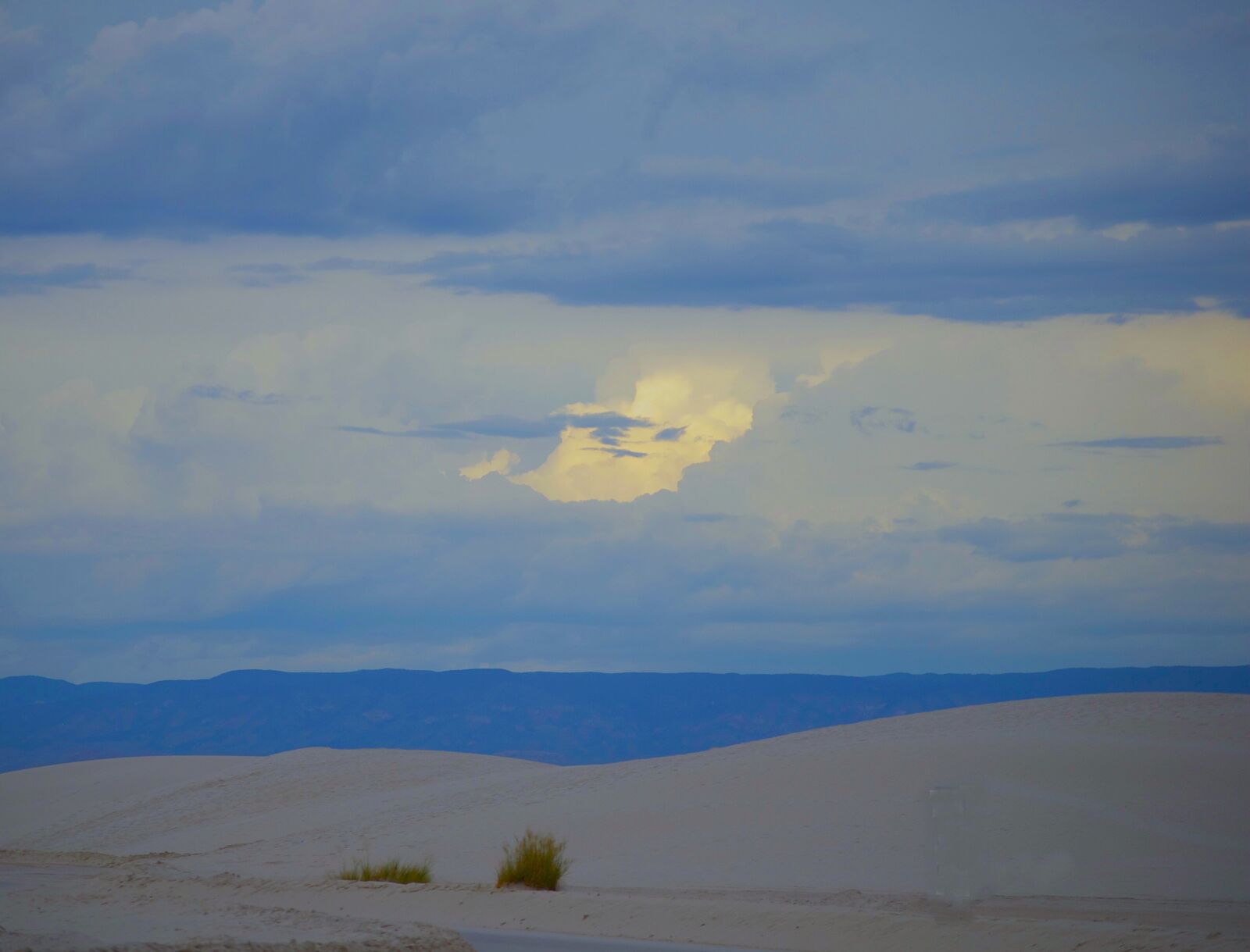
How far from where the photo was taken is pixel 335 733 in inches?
7697

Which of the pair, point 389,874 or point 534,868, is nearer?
point 534,868

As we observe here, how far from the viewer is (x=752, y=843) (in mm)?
25000

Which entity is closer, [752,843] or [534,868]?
[534,868]

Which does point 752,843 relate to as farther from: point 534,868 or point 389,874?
point 389,874

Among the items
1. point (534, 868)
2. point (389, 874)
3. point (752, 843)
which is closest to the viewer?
point (534, 868)

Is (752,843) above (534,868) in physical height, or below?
below

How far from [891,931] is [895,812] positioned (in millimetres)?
10118

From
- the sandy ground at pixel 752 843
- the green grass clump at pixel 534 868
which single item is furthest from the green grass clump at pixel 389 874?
the green grass clump at pixel 534 868

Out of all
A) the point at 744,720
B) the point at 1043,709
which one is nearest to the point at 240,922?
the point at 1043,709

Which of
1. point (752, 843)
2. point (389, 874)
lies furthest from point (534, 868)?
point (752, 843)

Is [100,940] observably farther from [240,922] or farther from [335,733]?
[335,733]

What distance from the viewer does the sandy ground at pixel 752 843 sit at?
1577 centimetres

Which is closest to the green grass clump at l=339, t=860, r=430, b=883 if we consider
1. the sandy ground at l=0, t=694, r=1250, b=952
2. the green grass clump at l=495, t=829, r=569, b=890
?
the sandy ground at l=0, t=694, r=1250, b=952

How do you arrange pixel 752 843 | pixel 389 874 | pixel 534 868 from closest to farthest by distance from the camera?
pixel 534 868, pixel 389 874, pixel 752 843
